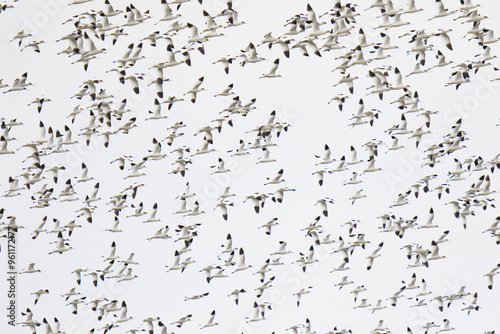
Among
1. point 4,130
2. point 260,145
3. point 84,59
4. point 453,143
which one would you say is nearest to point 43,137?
point 4,130

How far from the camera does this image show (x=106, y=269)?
55094mm

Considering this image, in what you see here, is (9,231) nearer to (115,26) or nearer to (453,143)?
(115,26)

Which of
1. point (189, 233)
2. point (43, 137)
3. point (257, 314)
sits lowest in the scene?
point (257, 314)

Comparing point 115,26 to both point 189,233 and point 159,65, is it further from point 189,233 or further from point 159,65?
point 189,233

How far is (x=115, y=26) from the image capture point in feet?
166

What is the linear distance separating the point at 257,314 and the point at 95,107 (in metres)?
10.6

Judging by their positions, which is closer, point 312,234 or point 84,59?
point 84,59

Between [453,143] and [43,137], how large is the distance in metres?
14.9

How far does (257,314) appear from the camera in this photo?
56.8 metres

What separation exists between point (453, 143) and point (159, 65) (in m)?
11.2

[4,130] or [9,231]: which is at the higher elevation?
[4,130]

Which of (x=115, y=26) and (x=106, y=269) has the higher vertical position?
(x=115, y=26)

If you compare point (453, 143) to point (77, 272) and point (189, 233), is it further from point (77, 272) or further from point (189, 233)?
point (77, 272)

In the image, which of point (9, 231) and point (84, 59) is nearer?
point (84, 59)
